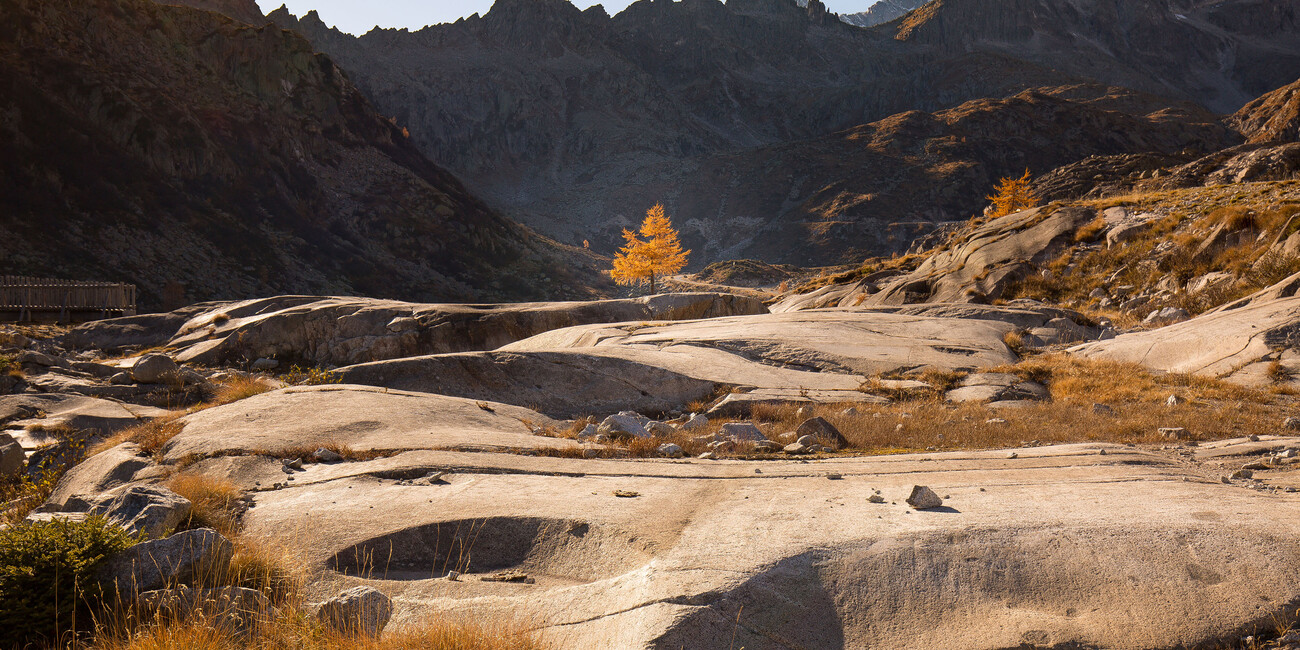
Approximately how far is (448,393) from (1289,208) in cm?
2075

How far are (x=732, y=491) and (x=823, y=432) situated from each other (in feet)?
9.85

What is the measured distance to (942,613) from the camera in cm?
408

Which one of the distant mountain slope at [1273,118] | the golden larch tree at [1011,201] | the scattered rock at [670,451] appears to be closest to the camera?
the scattered rock at [670,451]

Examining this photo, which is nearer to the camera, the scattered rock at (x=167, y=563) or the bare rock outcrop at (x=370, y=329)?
the scattered rock at (x=167, y=563)

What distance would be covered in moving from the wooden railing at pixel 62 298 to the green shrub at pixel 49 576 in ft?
108

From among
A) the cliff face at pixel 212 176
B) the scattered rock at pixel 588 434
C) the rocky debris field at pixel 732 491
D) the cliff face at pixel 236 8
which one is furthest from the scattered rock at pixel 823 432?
the cliff face at pixel 236 8

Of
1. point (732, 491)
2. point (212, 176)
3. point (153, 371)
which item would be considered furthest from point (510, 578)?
point (212, 176)

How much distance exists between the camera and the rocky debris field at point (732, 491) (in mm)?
4070

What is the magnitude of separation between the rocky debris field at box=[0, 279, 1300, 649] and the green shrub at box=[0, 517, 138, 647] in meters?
0.17

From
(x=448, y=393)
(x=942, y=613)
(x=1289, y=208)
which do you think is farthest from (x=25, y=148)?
(x=1289, y=208)

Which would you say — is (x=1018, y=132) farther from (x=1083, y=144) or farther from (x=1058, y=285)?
(x=1058, y=285)

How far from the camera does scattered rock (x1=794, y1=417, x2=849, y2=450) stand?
27.7 ft

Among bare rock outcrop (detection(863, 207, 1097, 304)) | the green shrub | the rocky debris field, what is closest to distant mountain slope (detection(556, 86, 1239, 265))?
bare rock outcrop (detection(863, 207, 1097, 304))

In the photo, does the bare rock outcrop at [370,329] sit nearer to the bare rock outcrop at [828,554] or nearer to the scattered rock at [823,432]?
the scattered rock at [823,432]
